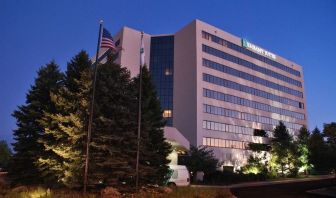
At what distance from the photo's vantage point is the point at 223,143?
221 feet

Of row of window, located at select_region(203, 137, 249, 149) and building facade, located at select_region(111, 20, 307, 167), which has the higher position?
building facade, located at select_region(111, 20, 307, 167)

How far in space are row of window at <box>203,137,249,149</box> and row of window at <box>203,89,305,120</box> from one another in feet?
29.2

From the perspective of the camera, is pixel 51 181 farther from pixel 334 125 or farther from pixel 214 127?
pixel 334 125

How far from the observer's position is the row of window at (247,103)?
224 ft

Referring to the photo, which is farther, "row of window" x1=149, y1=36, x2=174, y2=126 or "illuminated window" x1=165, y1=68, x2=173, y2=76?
"illuminated window" x1=165, y1=68, x2=173, y2=76

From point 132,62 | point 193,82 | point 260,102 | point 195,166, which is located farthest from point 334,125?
point 132,62

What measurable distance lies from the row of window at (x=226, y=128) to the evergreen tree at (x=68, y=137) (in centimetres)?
4241

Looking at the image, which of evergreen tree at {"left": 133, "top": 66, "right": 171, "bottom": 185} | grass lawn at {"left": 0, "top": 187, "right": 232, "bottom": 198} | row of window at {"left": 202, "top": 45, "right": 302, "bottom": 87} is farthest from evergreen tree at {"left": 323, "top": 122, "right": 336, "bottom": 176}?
grass lawn at {"left": 0, "top": 187, "right": 232, "bottom": 198}

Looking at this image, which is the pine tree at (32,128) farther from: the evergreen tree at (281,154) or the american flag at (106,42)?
the evergreen tree at (281,154)

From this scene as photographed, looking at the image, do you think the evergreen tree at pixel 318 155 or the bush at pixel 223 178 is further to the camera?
the evergreen tree at pixel 318 155

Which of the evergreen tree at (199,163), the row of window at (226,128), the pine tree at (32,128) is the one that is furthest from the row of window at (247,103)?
the pine tree at (32,128)

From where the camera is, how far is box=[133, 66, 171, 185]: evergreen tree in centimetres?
2452

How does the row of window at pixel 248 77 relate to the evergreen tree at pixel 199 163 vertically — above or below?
above

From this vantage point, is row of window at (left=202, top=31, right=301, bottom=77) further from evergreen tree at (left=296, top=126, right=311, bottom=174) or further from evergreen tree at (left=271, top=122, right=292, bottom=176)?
evergreen tree at (left=271, top=122, right=292, bottom=176)
